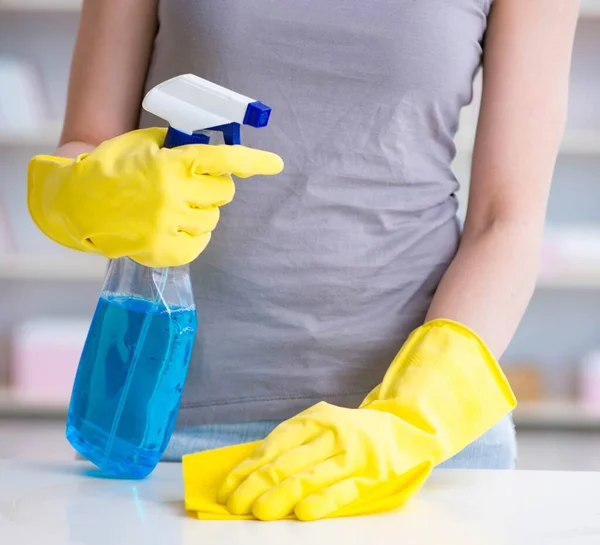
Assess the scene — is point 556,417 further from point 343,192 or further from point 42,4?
point 343,192

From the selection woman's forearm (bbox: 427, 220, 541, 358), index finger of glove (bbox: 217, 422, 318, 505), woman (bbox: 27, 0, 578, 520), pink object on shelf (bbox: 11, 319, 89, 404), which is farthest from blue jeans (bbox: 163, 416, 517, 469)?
pink object on shelf (bbox: 11, 319, 89, 404)

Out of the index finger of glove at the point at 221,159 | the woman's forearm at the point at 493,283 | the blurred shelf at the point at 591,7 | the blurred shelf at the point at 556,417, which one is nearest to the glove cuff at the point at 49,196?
the index finger of glove at the point at 221,159

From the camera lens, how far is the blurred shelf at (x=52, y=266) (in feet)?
10.3

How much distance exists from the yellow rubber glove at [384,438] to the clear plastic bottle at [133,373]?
0.06 m

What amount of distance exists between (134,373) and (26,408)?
2.63 meters

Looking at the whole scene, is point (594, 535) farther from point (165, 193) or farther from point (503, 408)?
point (165, 193)

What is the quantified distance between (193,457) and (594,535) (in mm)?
303

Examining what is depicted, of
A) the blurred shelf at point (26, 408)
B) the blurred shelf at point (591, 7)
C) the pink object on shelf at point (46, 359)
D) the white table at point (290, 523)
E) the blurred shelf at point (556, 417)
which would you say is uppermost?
the blurred shelf at point (591, 7)

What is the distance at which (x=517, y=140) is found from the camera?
0.96 m

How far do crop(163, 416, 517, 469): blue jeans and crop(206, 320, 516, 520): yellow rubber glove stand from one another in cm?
16

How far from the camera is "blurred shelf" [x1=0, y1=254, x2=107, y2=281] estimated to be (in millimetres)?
3152

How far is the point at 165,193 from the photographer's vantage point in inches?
27.8

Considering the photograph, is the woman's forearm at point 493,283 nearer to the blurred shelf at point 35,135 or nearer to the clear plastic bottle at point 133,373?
the clear plastic bottle at point 133,373

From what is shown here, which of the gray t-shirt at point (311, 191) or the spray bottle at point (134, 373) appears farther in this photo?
the gray t-shirt at point (311, 191)
